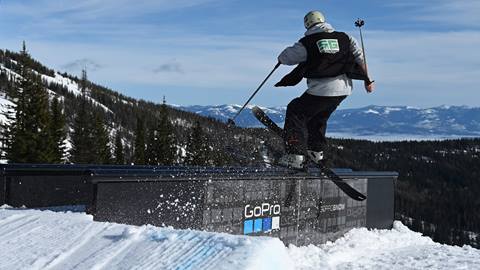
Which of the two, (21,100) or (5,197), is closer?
(5,197)

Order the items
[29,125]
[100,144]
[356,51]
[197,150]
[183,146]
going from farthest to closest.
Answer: [183,146] → [100,144] → [197,150] → [29,125] → [356,51]

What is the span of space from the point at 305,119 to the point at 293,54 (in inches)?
40.5

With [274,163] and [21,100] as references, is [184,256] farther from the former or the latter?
[21,100]

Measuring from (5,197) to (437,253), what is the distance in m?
6.83

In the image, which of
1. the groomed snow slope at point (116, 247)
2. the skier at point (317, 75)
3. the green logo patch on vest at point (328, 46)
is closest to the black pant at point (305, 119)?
the skier at point (317, 75)

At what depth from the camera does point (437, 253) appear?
874cm

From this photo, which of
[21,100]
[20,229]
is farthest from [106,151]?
[20,229]

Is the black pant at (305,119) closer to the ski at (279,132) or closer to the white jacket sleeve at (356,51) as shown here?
the ski at (279,132)

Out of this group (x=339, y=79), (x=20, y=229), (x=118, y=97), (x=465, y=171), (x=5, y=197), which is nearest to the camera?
(x=20, y=229)

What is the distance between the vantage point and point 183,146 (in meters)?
71.2

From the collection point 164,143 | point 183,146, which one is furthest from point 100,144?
point 183,146

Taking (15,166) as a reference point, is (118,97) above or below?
above

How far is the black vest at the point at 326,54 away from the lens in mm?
6991

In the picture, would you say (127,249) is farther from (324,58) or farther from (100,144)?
(100,144)
